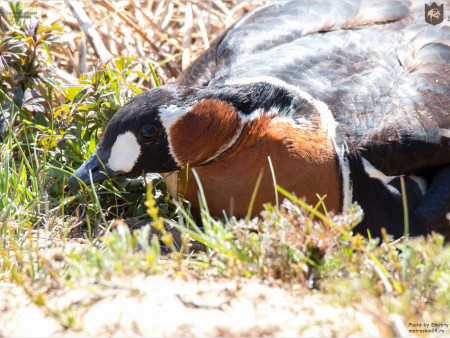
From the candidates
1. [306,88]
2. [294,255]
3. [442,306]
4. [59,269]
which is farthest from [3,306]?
[306,88]

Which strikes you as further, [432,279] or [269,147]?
[269,147]

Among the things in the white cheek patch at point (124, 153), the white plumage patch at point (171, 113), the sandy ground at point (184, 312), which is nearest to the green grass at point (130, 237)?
the sandy ground at point (184, 312)

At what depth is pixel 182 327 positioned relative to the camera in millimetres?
1905

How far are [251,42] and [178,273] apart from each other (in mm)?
2057

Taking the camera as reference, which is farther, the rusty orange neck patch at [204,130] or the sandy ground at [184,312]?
the rusty orange neck patch at [204,130]

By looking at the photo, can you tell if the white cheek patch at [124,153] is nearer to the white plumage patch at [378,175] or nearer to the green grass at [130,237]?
the green grass at [130,237]

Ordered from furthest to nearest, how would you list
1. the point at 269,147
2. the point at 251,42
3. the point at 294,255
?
the point at 251,42 < the point at 269,147 < the point at 294,255

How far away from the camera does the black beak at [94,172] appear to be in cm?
318

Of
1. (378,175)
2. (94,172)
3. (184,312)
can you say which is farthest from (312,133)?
(184,312)

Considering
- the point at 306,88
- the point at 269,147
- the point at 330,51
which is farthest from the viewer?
the point at 330,51

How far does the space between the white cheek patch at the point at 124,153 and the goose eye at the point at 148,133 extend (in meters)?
0.04

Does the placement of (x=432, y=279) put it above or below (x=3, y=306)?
below

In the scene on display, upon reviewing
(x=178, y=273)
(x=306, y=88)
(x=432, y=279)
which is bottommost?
(x=432, y=279)

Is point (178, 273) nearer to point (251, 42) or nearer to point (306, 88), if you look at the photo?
point (306, 88)
